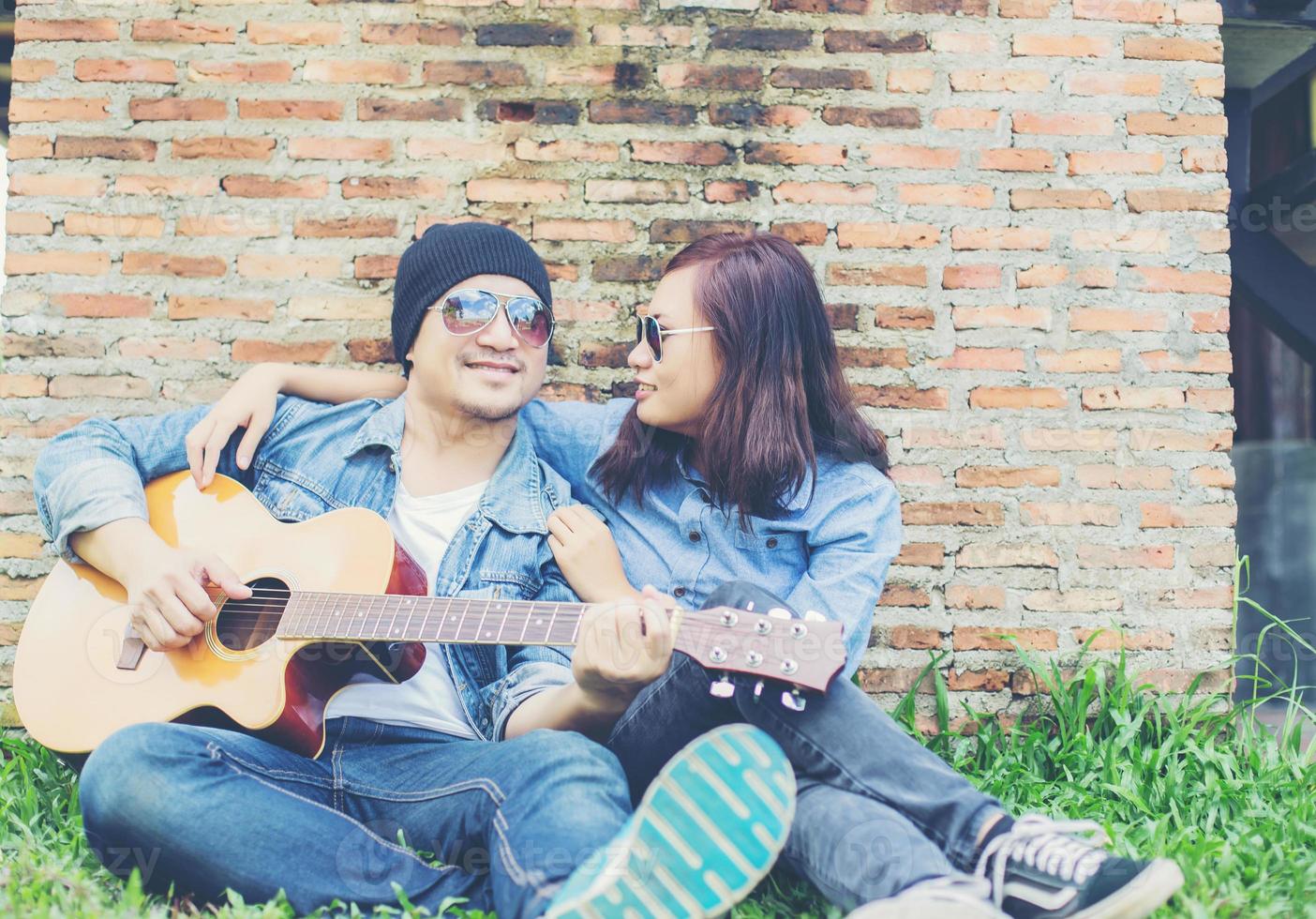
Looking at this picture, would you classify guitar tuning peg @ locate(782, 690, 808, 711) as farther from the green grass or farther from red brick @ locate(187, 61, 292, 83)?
red brick @ locate(187, 61, 292, 83)

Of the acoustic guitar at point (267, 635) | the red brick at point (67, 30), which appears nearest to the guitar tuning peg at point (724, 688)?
the acoustic guitar at point (267, 635)

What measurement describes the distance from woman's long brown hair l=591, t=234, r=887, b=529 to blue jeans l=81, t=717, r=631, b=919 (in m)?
0.81

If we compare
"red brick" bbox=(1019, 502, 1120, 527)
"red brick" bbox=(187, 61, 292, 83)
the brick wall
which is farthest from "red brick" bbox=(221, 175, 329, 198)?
"red brick" bbox=(1019, 502, 1120, 527)

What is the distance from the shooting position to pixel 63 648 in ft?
7.55

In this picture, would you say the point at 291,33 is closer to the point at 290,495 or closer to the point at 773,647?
the point at 290,495

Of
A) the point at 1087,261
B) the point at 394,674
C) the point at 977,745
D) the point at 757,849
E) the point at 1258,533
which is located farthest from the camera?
the point at 1258,533

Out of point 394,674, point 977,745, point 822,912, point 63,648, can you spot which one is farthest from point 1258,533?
point 63,648

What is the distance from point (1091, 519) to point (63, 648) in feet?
9.14

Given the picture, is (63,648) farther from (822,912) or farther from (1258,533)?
(1258,533)

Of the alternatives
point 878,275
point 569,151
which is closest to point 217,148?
point 569,151

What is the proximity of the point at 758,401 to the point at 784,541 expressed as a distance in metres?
0.36

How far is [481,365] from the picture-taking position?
102 inches

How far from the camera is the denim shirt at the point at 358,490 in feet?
7.87

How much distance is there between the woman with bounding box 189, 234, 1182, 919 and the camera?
1993 millimetres
